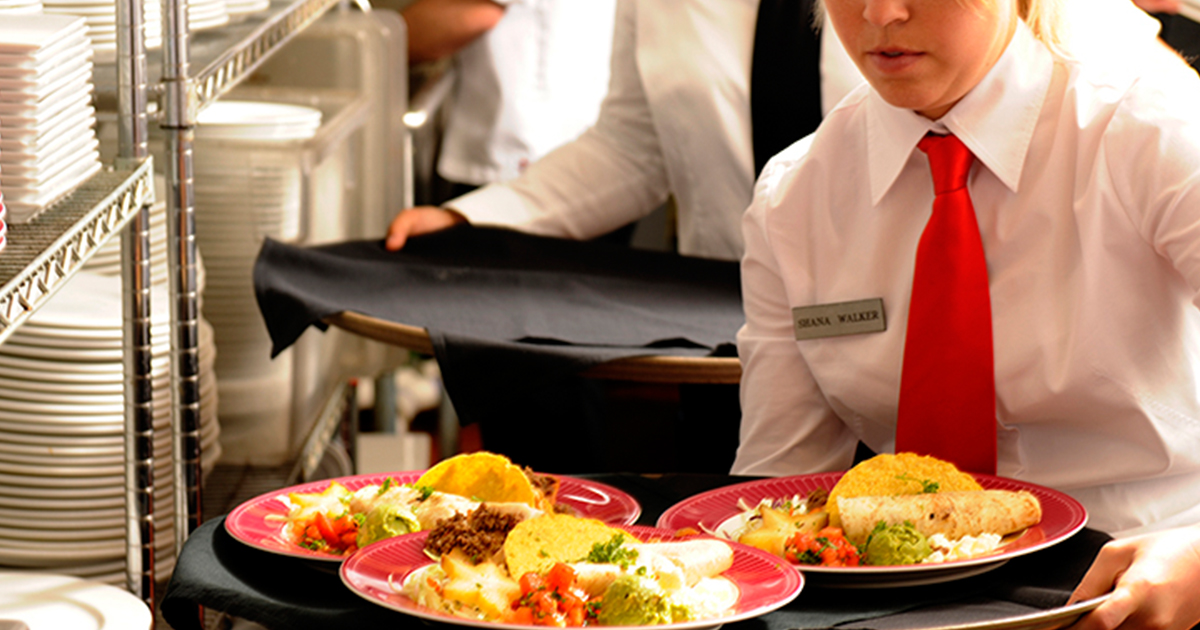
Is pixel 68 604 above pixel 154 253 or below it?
below

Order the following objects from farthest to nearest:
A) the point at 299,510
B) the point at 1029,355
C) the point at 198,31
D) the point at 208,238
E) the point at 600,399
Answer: the point at 600,399 < the point at 208,238 < the point at 198,31 < the point at 1029,355 < the point at 299,510

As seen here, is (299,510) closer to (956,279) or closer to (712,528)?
(712,528)

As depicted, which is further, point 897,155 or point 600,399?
point 600,399

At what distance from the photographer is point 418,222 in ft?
7.38

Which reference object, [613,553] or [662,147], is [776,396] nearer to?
[613,553]

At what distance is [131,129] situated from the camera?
1.42m

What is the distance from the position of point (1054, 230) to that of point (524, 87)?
86.1 inches

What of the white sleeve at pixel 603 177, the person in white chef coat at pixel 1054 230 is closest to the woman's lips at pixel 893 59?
the person in white chef coat at pixel 1054 230

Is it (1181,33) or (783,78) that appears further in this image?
(1181,33)

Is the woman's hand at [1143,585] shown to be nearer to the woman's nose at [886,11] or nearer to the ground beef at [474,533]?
the ground beef at [474,533]

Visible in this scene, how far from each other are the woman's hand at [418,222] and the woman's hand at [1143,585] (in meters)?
1.41

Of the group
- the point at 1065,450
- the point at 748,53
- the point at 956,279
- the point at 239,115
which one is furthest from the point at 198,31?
the point at 1065,450

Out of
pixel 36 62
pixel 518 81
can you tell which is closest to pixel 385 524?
pixel 36 62

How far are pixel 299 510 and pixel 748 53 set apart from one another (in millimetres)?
1386
